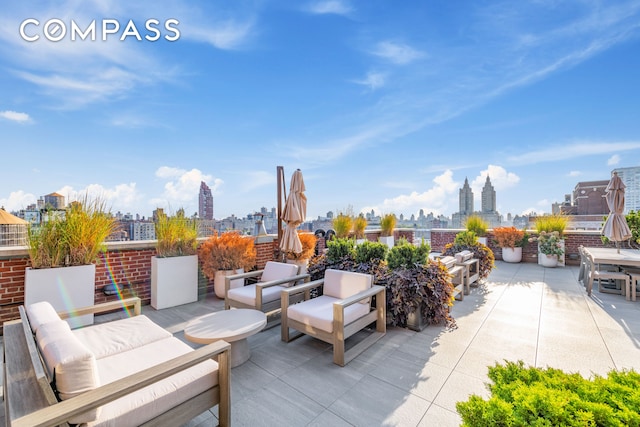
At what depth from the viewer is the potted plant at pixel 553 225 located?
804 centimetres

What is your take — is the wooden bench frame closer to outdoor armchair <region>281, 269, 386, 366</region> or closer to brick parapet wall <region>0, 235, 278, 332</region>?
outdoor armchair <region>281, 269, 386, 366</region>

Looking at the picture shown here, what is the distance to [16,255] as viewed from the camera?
3613mm

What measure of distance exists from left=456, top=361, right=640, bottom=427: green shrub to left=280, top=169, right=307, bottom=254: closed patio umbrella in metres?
4.25

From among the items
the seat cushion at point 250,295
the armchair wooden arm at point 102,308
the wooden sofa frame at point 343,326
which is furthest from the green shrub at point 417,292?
the armchair wooden arm at point 102,308

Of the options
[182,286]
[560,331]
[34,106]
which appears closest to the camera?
[560,331]

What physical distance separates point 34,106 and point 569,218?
14.1 m

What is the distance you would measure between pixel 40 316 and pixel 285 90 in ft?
23.4

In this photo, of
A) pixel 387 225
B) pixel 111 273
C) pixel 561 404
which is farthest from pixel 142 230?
pixel 387 225

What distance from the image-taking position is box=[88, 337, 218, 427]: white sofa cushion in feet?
4.83

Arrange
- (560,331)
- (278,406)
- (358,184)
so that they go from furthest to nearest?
(358,184) → (560,331) → (278,406)

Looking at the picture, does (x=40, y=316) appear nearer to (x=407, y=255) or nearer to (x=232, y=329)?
(x=232, y=329)

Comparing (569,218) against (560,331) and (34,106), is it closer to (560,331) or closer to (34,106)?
(560,331)

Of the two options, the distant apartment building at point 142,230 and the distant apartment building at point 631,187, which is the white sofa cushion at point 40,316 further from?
the distant apartment building at point 631,187

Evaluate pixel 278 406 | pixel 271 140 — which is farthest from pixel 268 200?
pixel 278 406
